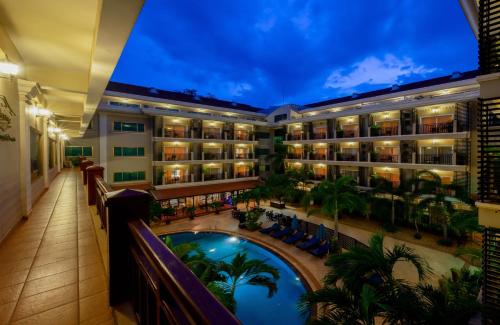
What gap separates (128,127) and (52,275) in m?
19.5

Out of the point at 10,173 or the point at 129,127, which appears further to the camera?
the point at 129,127

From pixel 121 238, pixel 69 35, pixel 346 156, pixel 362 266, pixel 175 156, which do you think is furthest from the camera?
pixel 346 156

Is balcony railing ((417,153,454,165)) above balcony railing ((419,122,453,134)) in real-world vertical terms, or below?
below

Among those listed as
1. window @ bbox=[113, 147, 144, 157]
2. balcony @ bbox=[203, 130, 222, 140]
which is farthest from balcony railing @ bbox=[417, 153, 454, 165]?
window @ bbox=[113, 147, 144, 157]

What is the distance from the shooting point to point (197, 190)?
20.5 metres

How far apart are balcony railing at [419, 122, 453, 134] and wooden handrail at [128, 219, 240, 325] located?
20698 mm

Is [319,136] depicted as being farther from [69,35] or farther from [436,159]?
[69,35]

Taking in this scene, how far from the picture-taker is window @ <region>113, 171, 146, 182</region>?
63.5 feet

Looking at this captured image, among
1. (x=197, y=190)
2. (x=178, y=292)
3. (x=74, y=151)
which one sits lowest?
(x=197, y=190)

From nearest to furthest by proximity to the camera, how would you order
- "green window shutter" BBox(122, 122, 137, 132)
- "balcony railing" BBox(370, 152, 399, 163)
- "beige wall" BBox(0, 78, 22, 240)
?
"beige wall" BBox(0, 78, 22, 240) → "balcony railing" BBox(370, 152, 399, 163) → "green window shutter" BBox(122, 122, 137, 132)

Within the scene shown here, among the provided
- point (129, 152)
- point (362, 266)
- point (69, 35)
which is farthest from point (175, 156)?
point (362, 266)

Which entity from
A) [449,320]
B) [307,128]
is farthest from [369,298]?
[307,128]

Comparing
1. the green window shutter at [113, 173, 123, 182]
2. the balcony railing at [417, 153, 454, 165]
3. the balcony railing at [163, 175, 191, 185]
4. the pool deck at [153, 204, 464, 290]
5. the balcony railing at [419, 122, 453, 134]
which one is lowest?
the pool deck at [153, 204, 464, 290]

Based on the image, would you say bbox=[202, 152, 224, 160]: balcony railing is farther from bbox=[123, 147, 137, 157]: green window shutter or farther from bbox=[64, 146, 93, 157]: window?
bbox=[64, 146, 93, 157]: window
